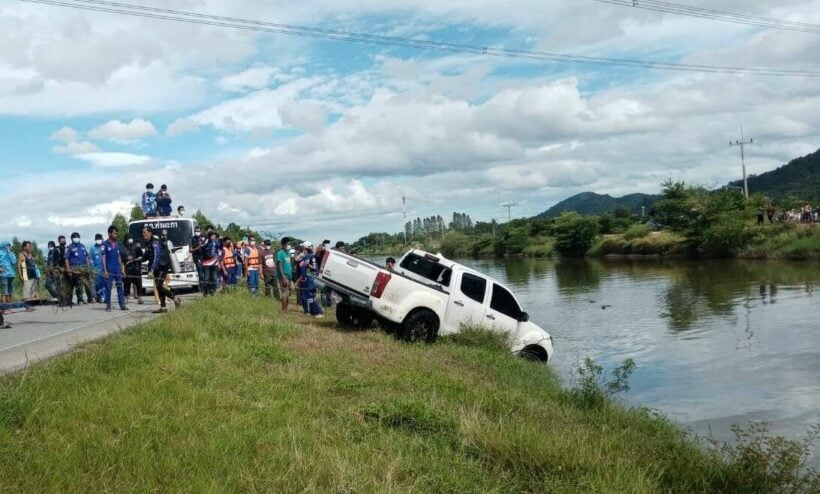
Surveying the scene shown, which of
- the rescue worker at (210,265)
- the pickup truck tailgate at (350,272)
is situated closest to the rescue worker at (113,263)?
the rescue worker at (210,265)

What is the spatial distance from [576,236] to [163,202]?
2678 inches

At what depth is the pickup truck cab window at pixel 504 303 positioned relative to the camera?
14812 mm

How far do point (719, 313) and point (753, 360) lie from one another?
29.8ft

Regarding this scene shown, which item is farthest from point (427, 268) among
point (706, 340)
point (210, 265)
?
point (706, 340)

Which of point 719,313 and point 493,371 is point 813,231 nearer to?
point 719,313

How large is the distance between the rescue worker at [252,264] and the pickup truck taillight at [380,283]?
8.01 m

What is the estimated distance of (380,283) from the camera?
13.5m

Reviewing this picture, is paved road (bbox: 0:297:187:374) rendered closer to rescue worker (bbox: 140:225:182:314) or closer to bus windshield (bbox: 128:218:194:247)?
rescue worker (bbox: 140:225:182:314)

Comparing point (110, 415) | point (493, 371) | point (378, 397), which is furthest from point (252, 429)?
point (493, 371)

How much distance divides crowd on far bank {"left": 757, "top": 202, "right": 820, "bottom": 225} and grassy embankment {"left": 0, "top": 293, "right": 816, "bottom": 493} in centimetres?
5193

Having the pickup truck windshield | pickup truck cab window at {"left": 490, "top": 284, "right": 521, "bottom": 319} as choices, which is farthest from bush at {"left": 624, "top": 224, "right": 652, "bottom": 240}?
the pickup truck windshield

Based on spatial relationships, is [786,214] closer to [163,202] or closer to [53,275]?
[163,202]

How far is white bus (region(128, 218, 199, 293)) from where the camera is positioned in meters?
22.0

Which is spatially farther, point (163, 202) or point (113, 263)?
point (163, 202)
